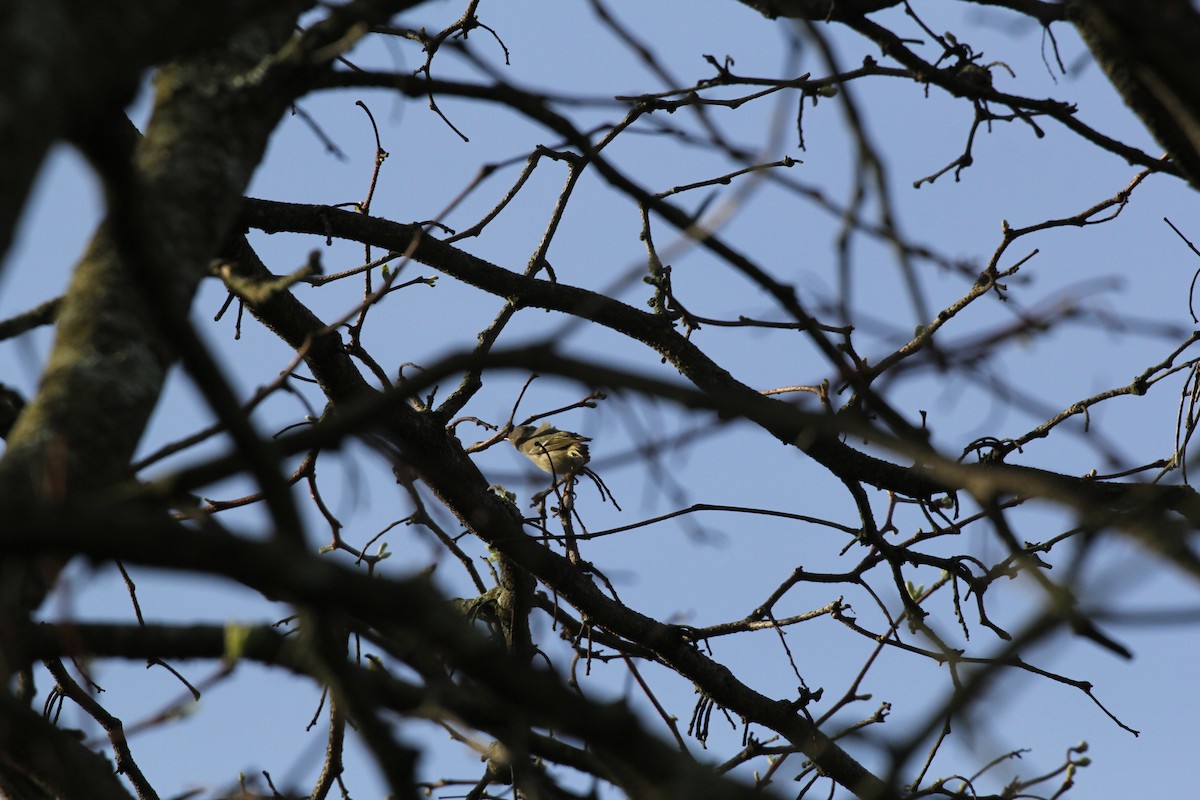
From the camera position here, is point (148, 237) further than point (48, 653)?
No

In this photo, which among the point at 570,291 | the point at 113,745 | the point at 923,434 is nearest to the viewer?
the point at 923,434

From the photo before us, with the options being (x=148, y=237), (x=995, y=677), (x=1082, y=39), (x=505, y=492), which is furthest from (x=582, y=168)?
(x=995, y=677)

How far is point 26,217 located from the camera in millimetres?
1105

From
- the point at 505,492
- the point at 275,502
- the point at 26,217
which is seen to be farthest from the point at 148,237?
the point at 505,492

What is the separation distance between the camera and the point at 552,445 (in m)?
5.07

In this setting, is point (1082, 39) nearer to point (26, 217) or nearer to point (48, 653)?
point (26, 217)

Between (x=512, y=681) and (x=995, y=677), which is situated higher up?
(x=512, y=681)

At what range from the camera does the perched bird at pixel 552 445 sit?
461cm

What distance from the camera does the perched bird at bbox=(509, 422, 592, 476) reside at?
4613 mm

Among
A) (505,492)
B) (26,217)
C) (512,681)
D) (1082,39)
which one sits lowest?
(512,681)

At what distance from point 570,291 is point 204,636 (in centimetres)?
204

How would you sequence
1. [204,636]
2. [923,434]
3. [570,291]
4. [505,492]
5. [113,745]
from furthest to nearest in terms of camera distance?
1. [505,492]
2. [570,291]
3. [113,745]
4. [923,434]
5. [204,636]

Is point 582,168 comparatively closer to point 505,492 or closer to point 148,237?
point 505,492

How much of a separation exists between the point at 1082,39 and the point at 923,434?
0.90m
